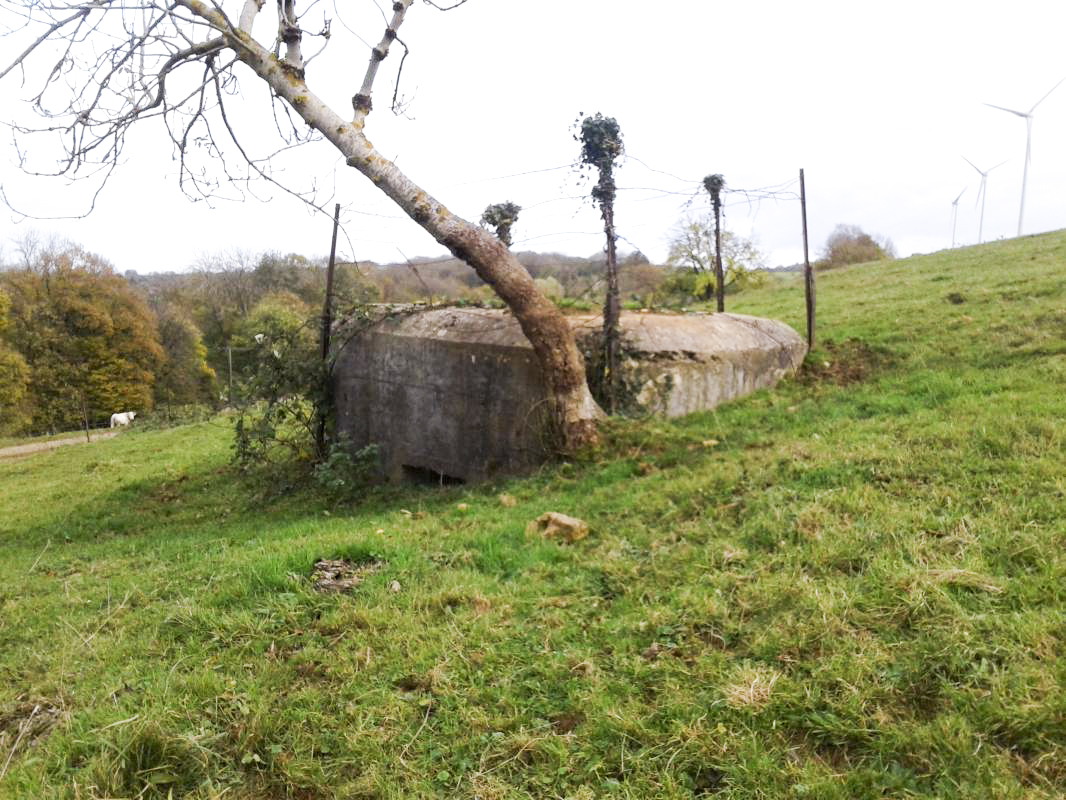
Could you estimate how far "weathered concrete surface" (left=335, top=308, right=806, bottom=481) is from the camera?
764 centimetres

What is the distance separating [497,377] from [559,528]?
2.97 m

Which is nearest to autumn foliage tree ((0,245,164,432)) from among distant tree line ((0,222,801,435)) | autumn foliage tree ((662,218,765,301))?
distant tree line ((0,222,801,435))

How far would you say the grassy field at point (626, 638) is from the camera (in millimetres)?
2666

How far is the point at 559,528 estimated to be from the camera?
16.7ft

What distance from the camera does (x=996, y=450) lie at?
4.86m

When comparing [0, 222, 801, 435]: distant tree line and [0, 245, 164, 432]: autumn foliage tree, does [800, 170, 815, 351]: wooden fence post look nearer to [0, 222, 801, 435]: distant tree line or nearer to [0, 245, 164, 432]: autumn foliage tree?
[0, 222, 801, 435]: distant tree line

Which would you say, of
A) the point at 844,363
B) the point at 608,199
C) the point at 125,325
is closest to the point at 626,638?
the point at 608,199

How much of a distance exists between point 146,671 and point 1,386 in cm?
3492

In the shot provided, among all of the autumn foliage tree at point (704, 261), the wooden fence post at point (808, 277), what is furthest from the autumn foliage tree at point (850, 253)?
the wooden fence post at point (808, 277)

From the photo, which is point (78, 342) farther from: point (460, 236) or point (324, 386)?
point (460, 236)

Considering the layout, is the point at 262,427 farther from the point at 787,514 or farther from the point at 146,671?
the point at 787,514

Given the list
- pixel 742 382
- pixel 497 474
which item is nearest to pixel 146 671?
pixel 497 474

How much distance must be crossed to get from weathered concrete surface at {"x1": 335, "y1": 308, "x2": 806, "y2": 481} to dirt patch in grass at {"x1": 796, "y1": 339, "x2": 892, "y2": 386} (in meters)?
0.22

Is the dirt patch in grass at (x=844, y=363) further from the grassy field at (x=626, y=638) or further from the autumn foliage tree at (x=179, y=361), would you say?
the autumn foliage tree at (x=179, y=361)
